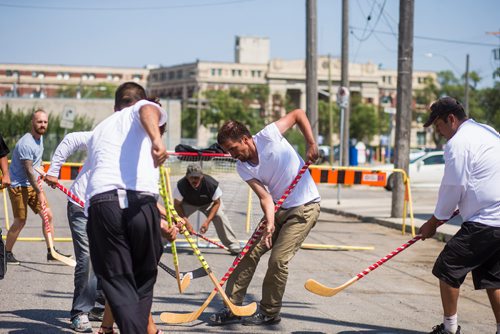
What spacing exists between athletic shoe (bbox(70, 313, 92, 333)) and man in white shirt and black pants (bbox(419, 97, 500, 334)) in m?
2.71

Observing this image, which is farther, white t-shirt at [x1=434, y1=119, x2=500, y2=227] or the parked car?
the parked car

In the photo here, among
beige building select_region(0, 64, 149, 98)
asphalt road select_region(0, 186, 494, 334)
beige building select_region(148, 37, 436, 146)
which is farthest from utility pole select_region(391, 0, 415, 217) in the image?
beige building select_region(0, 64, 149, 98)

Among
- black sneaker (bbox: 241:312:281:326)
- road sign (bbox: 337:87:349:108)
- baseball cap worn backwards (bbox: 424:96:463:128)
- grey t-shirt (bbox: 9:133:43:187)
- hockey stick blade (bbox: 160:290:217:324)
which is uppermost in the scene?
baseball cap worn backwards (bbox: 424:96:463:128)

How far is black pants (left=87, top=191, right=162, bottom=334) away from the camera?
16.7 ft

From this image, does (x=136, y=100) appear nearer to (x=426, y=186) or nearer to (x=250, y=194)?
(x=250, y=194)

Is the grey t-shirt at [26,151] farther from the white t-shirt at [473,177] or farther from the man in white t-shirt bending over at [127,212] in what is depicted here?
the white t-shirt at [473,177]

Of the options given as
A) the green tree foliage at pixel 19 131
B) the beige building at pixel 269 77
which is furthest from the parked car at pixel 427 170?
the beige building at pixel 269 77

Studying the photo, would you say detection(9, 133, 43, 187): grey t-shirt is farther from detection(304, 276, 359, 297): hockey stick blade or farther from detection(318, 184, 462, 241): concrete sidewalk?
detection(318, 184, 462, 241): concrete sidewalk

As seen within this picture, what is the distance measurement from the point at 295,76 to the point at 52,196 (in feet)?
340

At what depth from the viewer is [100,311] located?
288 inches

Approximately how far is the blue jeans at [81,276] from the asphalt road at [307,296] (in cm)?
25

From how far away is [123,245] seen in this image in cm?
511

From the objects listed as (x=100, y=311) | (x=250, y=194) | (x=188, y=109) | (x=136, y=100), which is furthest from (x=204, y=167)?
(x=188, y=109)

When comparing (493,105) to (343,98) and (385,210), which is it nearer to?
(343,98)
